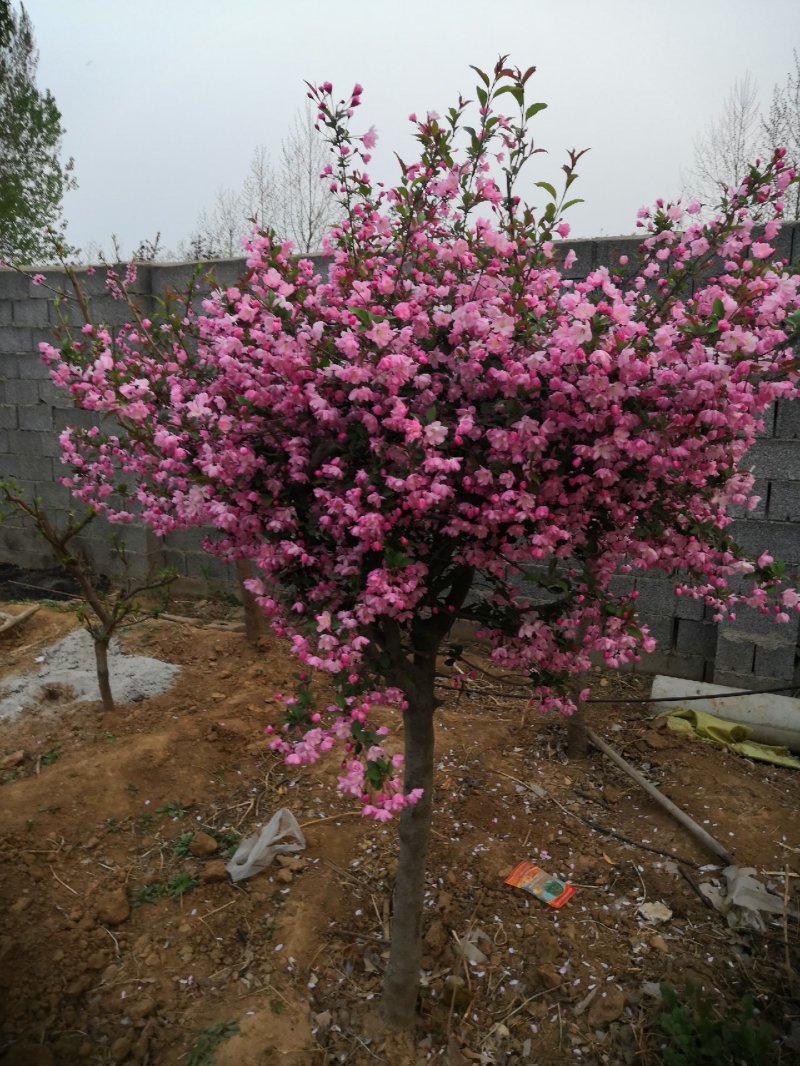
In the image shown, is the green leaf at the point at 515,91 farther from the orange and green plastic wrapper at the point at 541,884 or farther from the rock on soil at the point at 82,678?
the rock on soil at the point at 82,678

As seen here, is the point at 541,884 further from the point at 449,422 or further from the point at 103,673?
the point at 103,673

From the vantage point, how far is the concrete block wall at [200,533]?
3826 millimetres

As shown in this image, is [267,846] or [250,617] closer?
[267,846]

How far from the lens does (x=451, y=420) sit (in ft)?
5.28

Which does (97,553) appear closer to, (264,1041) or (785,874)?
(264,1041)

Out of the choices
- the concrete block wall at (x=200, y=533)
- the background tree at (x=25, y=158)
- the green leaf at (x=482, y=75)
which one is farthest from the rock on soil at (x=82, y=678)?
the background tree at (x=25, y=158)

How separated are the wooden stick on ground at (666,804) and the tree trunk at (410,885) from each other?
4.12 ft

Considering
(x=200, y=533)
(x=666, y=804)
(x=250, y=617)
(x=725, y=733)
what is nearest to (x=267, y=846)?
(x=666, y=804)

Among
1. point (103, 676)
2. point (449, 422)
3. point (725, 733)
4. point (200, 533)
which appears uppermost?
point (449, 422)

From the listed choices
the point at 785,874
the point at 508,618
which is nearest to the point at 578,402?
the point at 508,618

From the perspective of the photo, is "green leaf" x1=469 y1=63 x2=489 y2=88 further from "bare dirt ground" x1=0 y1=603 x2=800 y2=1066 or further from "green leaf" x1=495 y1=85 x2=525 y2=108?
"bare dirt ground" x1=0 y1=603 x2=800 y2=1066

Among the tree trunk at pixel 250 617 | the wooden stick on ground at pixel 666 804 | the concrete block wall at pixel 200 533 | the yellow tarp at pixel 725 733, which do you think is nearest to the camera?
the wooden stick on ground at pixel 666 804

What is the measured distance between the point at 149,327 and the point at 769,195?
5.50ft

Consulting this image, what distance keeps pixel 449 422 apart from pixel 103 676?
2741mm
